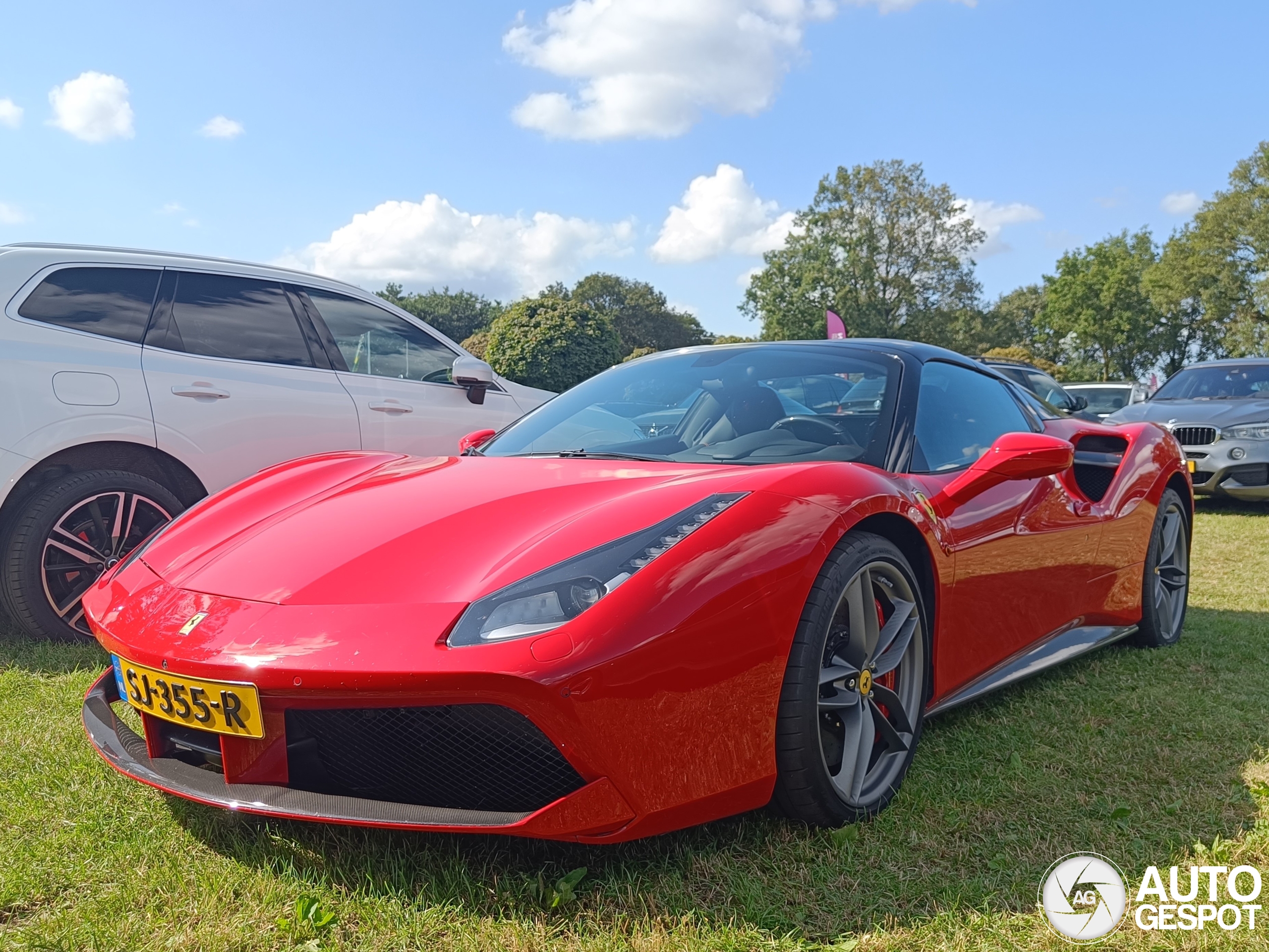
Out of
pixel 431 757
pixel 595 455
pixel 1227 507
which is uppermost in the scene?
pixel 595 455

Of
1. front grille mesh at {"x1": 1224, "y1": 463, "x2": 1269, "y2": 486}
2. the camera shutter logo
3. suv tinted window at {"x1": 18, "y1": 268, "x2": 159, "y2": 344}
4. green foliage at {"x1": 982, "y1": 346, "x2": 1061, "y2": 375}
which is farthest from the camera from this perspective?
green foliage at {"x1": 982, "y1": 346, "x2": 1061, "y2": 375}

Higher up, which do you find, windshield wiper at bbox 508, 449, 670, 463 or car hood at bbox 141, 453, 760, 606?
windshield wiper at bbox 508, 449, 670, 463

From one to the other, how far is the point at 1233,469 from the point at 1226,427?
1.34ft

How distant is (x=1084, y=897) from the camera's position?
194cm

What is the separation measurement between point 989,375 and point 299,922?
2.96 m

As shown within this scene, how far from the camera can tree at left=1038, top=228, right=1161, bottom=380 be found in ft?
153

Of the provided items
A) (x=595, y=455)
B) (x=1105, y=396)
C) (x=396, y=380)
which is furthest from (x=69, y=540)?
(x=1105, y=396)

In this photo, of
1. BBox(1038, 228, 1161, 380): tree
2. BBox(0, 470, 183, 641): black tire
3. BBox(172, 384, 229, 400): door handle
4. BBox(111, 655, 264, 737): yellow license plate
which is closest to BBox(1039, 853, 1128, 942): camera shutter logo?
BBox(111, 655, 264, 737): yellow license plate

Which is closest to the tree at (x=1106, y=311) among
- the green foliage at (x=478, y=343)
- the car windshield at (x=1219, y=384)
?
the green foliage at (x=478, y=343)

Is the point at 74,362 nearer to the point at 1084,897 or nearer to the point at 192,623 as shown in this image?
the point at 192,623

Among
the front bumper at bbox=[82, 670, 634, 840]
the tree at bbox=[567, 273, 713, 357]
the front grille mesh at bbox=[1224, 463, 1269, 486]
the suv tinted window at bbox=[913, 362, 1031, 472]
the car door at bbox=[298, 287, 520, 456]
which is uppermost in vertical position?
the tree at bbox=[567, 273, 713, 357]

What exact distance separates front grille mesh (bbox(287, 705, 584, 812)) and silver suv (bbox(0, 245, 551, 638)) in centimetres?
252

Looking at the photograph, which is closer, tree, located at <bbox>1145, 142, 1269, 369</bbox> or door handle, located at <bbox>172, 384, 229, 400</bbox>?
door handle, located at <bbox>172, 384, 229, 400</bbox>

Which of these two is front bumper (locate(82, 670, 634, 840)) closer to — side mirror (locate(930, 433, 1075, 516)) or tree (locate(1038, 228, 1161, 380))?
side mirror (locate(930, 433, 1075, 516))
